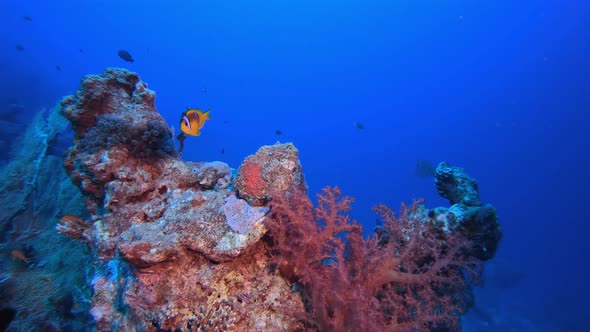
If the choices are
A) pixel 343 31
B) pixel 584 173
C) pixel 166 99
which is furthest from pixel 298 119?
pixel 584 173

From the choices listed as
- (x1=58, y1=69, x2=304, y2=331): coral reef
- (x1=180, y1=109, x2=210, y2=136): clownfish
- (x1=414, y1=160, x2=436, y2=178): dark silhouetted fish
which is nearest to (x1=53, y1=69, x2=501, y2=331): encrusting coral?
(x1=58, y1=69, x2=304, y2=331): coral reef

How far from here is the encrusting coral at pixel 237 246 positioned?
2902mm

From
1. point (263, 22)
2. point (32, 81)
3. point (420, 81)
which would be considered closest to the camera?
point (32, 81)

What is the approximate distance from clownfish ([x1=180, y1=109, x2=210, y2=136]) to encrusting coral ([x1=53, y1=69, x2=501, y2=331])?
2.79 ft

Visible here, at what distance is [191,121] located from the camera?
359 cm

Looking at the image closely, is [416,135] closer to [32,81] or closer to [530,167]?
[530,167]

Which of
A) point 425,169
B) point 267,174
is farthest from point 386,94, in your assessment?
point 267,174

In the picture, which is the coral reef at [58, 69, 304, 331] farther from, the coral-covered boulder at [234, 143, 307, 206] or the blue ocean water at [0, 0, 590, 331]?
the blue ocean water at [0, 0, 590, 331]

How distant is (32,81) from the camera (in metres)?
34.3

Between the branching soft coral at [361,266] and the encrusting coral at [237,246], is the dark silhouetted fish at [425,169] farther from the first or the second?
the branching soft coral at [361,266]

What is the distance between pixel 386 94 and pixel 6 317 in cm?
12983

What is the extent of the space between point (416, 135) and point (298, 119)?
2131 inches

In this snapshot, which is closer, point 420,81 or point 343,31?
point 420,81

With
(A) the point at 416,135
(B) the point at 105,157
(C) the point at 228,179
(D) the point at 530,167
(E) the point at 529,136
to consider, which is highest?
(A) the point at 416,135
